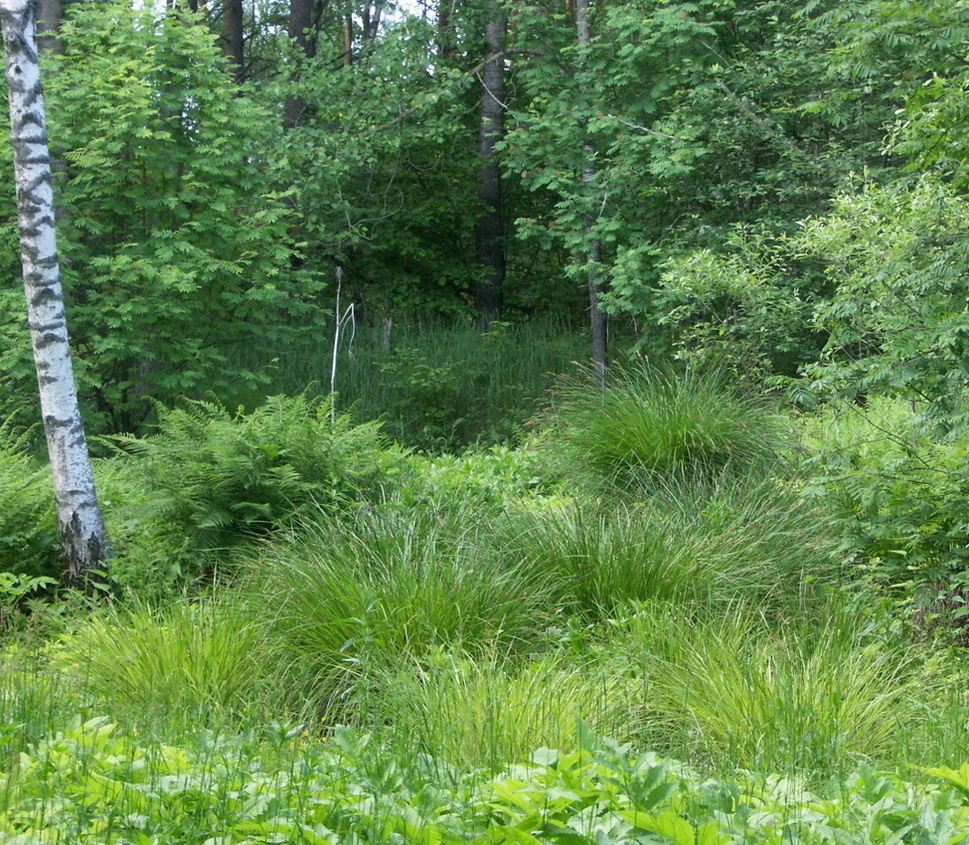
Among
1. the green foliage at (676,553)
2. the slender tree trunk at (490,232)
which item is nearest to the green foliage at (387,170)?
the slender tree trunk at (490,232)

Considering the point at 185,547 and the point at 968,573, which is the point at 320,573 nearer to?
the point at 185,547

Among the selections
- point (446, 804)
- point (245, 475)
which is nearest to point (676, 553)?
point (245, 475)

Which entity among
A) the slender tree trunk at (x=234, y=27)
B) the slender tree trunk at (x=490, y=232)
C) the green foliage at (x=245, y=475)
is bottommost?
the green foliage at (x=245, y=475)

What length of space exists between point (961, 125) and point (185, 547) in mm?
5156

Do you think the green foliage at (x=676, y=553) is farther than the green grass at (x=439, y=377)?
No

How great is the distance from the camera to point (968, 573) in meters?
5.30

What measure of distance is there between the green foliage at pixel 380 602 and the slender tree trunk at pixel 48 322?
1629 mm

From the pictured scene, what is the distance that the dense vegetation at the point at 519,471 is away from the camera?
3.06 m

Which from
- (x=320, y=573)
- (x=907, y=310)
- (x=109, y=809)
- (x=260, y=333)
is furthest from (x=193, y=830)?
(x=260, y=333)

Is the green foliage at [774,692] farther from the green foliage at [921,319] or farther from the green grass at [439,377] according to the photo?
the green grass at [439,377]

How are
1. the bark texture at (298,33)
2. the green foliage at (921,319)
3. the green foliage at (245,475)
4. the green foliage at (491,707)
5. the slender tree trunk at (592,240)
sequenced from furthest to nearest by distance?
the bark texture at (298,33), the slender tree trunk at (592,240), the green foliage at (245,475), the green foliage at (921,319), the green foliage at (491,707)

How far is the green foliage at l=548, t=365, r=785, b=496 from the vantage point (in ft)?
26.3

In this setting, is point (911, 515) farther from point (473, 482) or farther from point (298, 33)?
point (298, 33)

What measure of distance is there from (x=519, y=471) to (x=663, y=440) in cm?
186
